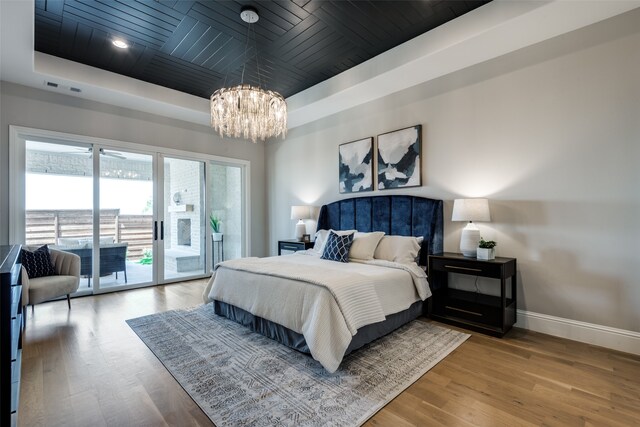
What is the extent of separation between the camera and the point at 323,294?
7.61 ft

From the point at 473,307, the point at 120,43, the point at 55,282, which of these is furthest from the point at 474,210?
the point at 55,282

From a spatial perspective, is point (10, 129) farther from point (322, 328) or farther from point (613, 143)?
point (613, 143)

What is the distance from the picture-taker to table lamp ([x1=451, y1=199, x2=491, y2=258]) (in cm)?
309

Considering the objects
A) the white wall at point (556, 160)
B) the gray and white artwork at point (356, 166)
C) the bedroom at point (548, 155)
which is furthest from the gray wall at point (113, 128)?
the white wall at point (556, 160)

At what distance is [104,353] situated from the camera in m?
2.58

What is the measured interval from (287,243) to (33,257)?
3.29 m

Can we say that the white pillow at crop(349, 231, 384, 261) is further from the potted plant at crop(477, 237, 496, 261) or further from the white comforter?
the potted plant at crop(477, 237, 496, 261)

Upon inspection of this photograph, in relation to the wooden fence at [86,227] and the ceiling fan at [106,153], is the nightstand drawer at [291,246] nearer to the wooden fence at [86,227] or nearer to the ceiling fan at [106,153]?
the wooden fence at [86,227]

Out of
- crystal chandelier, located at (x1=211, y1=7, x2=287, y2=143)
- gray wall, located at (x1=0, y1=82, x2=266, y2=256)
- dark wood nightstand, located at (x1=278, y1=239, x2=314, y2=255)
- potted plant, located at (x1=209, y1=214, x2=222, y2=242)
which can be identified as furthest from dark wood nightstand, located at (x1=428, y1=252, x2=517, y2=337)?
potted plant, located at (x1=209, y1=214, x2=222, y2=242)

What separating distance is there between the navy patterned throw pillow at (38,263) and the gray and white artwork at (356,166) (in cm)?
405

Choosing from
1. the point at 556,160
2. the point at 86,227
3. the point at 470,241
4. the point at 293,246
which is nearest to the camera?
the point at 556,160

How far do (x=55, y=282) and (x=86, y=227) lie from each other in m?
1.30

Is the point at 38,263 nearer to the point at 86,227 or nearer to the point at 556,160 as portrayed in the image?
the point at 86,227

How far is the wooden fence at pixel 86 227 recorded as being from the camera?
13.3 ft
